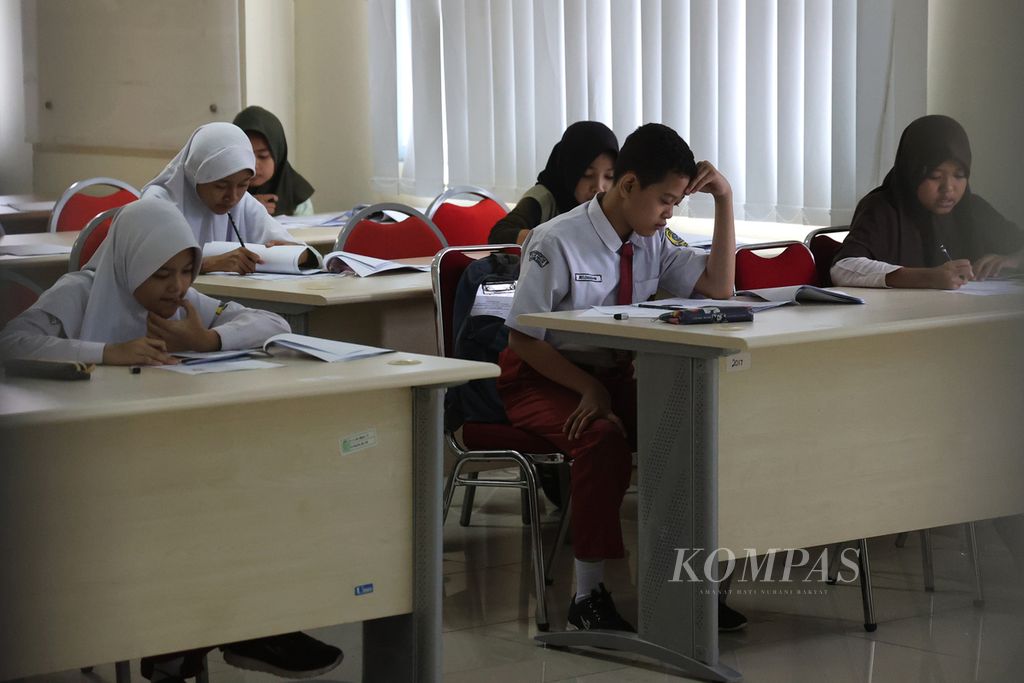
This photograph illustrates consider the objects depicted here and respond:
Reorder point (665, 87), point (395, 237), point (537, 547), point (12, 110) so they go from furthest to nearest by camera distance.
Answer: point (665, 87), point (395, 237), point (537, 547), point (12, 110)

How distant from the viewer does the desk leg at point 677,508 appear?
201 centimetres

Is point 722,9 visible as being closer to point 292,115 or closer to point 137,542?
point 292,115

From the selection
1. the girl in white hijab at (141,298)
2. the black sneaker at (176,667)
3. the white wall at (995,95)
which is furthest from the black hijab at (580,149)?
the white wall at (995,95)

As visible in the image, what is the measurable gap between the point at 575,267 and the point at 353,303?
2.15 feet

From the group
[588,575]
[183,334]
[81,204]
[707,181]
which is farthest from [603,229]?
[81,204]

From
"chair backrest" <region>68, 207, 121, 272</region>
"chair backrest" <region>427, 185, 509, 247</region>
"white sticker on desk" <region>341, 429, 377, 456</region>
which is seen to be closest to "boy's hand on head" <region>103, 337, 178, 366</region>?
"white sticker on desk" <region>341, 429, 377, 456</region>

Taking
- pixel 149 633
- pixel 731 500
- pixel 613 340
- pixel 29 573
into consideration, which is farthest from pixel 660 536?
pixel 29 573

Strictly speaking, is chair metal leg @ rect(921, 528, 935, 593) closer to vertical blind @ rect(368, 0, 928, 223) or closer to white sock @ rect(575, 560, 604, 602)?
white sock @ rect(575, 560, 604, 602)

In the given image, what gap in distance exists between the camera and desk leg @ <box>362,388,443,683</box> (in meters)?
1.73

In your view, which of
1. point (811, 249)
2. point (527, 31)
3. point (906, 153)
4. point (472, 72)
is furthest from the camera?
point (472, 72)

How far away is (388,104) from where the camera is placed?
5.48 m

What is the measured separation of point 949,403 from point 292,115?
4140mm

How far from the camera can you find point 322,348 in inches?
70.6

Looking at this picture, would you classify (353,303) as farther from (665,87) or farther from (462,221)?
(665,87)
